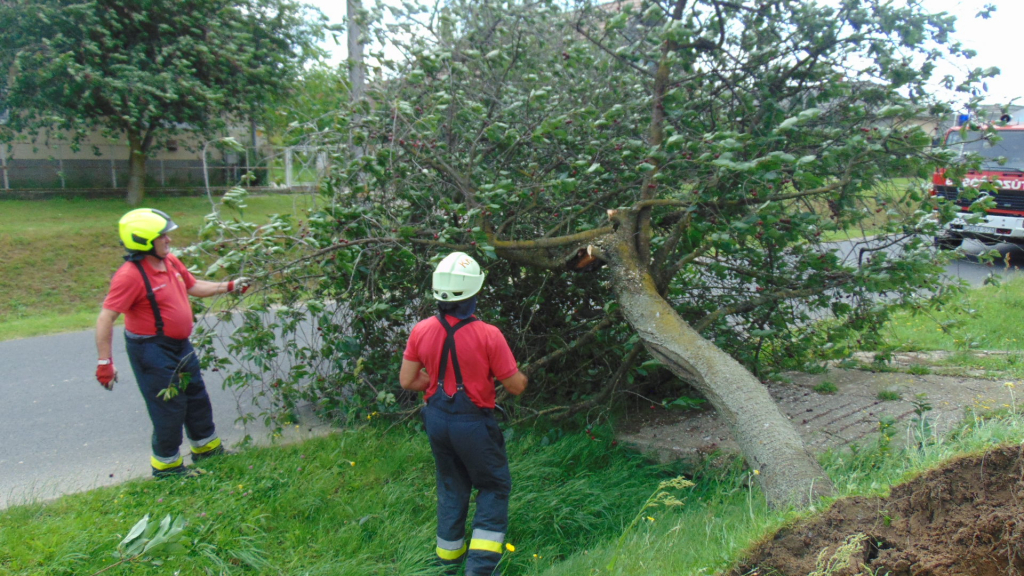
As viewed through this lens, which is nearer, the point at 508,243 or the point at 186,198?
the point at 508,243

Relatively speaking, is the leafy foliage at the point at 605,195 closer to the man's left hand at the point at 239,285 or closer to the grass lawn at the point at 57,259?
the man's left hand at the point at 239,285

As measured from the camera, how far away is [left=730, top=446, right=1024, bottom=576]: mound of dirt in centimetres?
239

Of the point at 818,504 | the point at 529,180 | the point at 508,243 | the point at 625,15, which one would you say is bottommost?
the point at 818,504

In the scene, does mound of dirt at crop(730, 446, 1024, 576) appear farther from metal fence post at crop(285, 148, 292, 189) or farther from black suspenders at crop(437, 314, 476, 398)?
metal fence post at crop(285, 148, 292, 189)

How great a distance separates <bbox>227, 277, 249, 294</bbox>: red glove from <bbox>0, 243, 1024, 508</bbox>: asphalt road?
98cm

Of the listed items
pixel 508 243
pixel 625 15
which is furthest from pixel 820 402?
pixel 625 15

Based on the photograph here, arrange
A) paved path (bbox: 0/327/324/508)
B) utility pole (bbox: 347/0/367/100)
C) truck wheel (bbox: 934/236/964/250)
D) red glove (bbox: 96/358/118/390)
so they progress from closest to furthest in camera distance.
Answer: red glove (bbox: 96/358/118/390) → paved path (bbox: 0/327/324/508) → truck wheel (bbox: 934/236/964/250) → utility pole (bbox: 347/0/367/100)

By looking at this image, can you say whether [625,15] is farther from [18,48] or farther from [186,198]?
[186,198]

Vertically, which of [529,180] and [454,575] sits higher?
[529,180]

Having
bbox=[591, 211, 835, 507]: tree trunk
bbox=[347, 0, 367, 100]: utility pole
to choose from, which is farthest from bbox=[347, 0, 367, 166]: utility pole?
bbox=[591, 211, 835, 507]: tree trunk

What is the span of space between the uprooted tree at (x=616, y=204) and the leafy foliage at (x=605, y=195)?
0.02 m

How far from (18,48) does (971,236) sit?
1551 centimetres

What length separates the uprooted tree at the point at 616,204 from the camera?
447 centimetres

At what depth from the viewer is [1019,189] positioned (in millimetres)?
14070
